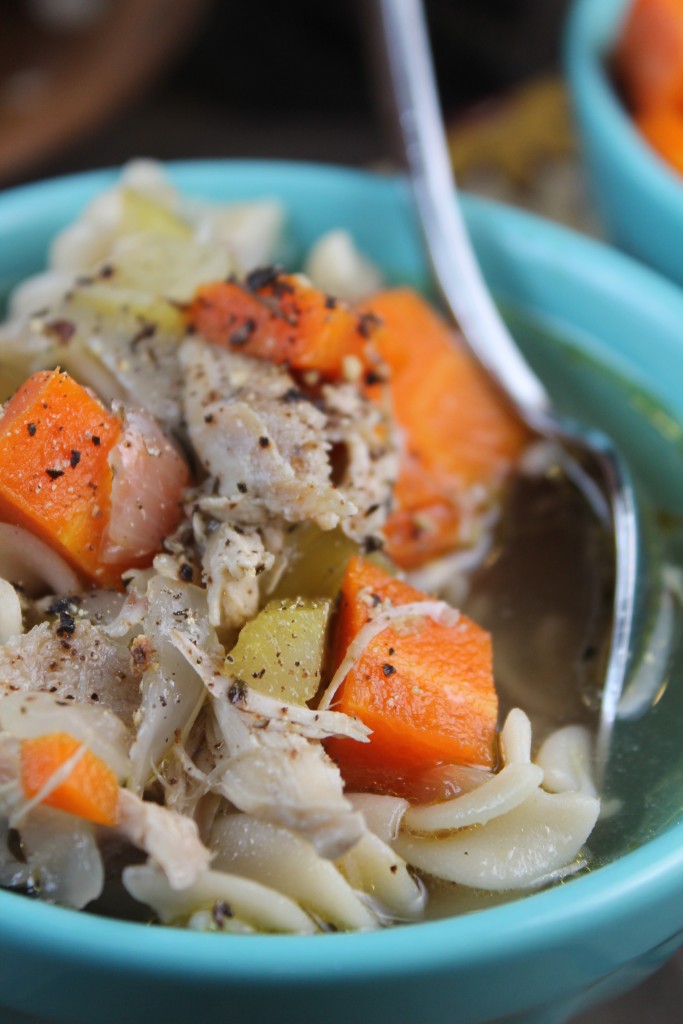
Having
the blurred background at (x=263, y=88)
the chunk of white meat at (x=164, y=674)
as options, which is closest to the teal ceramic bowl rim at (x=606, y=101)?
the blurred background at (x=263, y=88)

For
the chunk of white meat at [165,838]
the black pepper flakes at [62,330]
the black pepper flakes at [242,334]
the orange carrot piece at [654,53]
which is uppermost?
the orange carrot piece at [654,53]

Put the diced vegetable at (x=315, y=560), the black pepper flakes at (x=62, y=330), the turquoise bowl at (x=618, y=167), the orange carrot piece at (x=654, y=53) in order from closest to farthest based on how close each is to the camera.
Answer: the diced vegetable at (x=315, y=560) → the black pepper flakes at (x=62, y=330) → the turquoise bowl at (x=618, y=167) → the orange carrot piece at (x=654, y=53)

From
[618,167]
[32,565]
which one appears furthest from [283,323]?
[618,167]

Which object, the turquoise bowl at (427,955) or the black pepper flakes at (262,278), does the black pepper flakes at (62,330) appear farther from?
the turquoise bowl at (427,955)

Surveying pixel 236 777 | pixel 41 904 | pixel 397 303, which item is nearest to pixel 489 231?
pixel 397 303

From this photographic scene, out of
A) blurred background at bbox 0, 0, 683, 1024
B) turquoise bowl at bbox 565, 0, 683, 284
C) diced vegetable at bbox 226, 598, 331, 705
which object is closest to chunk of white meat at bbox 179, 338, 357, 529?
diced vegetable at bbox 226, 598, 331, 705

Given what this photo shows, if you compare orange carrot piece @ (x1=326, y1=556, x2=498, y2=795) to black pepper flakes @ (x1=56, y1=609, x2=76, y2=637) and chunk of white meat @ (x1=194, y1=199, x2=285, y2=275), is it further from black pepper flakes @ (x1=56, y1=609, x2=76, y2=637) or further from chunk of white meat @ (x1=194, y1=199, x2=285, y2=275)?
chunk of white meat @ (x1=194, y1=199, x2=285, y2=275)

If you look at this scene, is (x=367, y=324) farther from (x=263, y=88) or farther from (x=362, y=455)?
(x=263, y=88)
